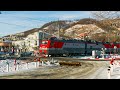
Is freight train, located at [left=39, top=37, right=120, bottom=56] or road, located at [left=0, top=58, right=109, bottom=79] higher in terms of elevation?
freight train, located at [left=39, top=37, right=120, bottom=56]

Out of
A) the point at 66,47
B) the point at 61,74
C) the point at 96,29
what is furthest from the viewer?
the point at 96,29

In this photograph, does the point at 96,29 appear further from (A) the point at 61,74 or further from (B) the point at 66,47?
(A) the point at 61,74

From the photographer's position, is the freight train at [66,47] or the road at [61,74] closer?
the road at [61,74]

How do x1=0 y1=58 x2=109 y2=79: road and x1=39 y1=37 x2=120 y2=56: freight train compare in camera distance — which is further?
x1=39 y1=37 x2=120 y2=56: freight train

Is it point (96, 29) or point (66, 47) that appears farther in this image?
point (96, 29)

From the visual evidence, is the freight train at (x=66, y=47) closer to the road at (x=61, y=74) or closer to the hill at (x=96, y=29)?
the hill at (x=96, y=29)

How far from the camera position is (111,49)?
209 ft

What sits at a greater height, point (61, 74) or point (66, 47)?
point (66, 47)

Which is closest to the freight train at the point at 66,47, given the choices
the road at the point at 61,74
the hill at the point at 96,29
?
the hill at the point at 96,29

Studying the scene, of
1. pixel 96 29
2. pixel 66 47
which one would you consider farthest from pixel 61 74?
pixel 96 29

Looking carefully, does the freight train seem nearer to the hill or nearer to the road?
the hill

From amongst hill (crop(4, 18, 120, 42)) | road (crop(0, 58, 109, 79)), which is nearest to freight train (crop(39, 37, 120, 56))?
hill (crop(4, 18, 120, 42))

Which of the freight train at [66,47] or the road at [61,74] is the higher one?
the freight train at [66,47]
